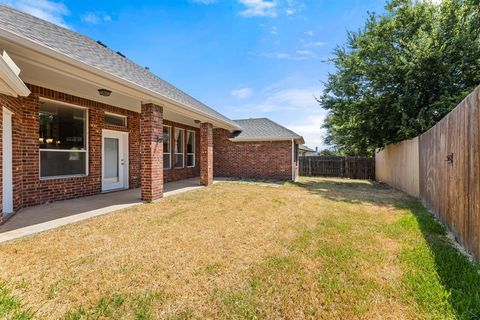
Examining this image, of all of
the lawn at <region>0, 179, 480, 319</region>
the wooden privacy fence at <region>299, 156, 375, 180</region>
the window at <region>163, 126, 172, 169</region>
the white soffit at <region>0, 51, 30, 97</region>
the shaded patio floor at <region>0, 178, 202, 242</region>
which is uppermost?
the white soffit at <region>0, 51, 30, 97</region>

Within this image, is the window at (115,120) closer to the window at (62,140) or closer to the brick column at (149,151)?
the window at (62,140)

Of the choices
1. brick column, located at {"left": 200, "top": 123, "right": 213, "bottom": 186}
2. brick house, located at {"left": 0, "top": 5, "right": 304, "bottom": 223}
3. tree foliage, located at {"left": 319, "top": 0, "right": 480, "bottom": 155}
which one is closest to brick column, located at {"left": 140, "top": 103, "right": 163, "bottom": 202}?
brick house, located at {"left": 0, "top": 5, "right": 304, "bottom": 223}

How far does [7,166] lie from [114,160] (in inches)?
131

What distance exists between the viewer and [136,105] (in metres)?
7.67

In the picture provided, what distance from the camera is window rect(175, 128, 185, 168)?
11578 millimetres

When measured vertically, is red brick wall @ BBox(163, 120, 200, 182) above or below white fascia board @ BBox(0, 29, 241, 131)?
below

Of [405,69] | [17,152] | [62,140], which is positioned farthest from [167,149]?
[405,69]

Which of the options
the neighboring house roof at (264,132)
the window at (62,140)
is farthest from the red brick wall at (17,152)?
the neighboring house roof at (264,132)

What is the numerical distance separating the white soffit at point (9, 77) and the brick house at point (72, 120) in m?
0.01

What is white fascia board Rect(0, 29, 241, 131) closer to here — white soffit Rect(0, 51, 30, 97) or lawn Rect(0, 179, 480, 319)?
white soffit Rect(0, 51, 30, 97)

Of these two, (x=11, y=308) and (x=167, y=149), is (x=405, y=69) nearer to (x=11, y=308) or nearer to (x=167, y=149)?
(x=167, y=149)

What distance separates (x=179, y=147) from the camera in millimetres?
11906

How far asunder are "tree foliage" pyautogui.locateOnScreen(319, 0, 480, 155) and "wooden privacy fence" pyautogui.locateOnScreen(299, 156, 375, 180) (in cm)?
417

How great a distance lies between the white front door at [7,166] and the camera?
473cm
